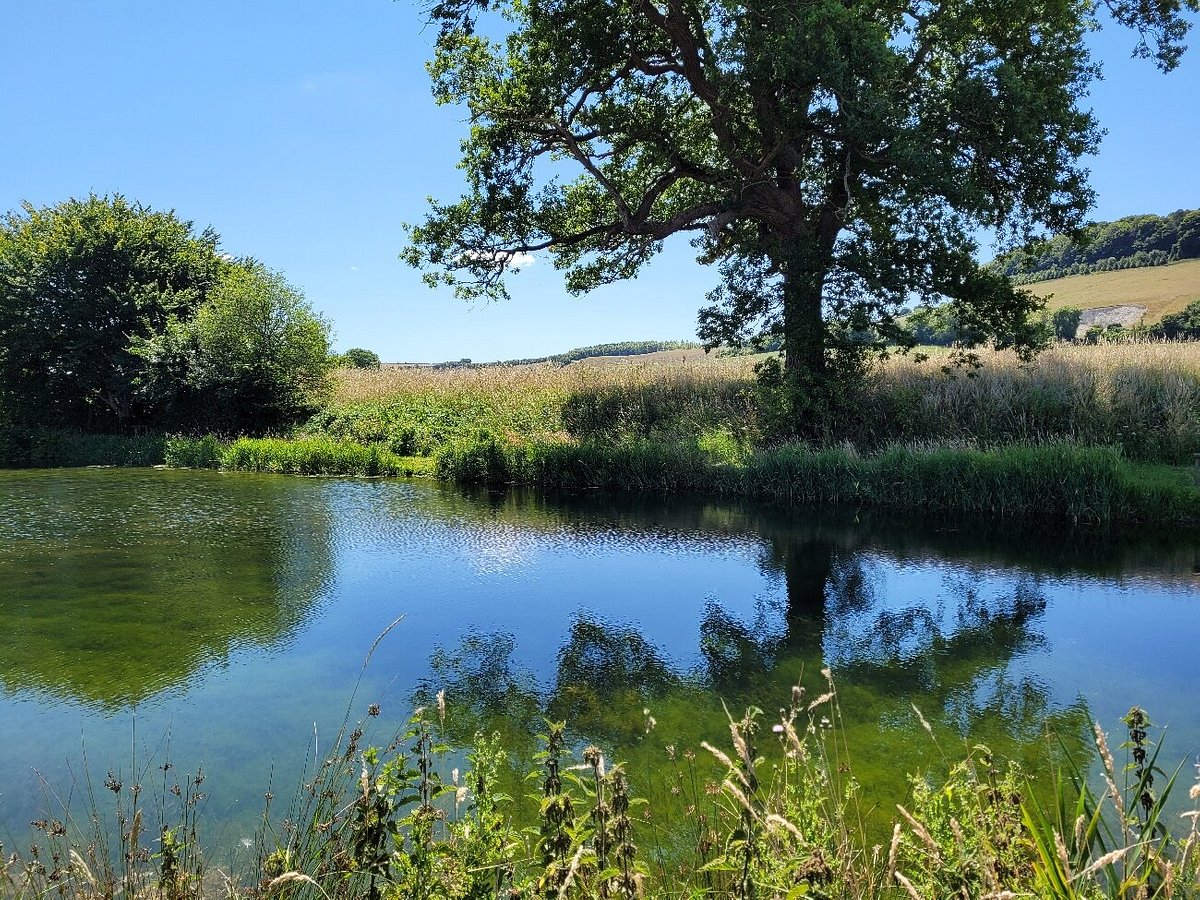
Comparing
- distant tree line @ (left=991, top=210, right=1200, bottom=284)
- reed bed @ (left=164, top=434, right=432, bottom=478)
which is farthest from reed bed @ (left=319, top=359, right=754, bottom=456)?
distant tree line @ (left=991, top=210, right=1200, bottom=284)

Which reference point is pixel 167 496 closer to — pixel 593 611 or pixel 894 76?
pixel 593 611

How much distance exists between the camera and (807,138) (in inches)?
614

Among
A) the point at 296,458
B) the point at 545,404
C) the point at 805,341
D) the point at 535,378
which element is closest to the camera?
the point at 805,341

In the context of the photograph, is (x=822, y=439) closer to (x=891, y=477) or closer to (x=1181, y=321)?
(x=891, y=477)

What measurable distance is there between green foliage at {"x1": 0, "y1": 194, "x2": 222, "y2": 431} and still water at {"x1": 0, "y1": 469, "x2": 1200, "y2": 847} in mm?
16597

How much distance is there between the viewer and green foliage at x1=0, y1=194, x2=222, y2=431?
25.6 metres

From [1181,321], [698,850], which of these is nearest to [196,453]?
[698,850]

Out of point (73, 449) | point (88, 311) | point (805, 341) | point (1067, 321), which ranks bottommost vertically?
point (73, 449)

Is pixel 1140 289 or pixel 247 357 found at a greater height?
pixel 1140 289

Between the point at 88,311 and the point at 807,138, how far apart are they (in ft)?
80.1

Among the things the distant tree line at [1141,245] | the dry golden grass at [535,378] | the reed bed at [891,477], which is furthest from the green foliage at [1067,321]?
the reed bed at [891,477]

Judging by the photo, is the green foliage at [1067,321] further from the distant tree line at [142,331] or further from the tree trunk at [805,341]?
the distant tree line at [142,331]

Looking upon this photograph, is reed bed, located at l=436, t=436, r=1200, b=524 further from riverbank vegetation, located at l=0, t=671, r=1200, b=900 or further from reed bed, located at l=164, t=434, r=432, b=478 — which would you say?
riverbank vegetation, located at l=0, t=671, r=1200, b=900

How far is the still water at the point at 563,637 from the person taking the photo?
4.64m
